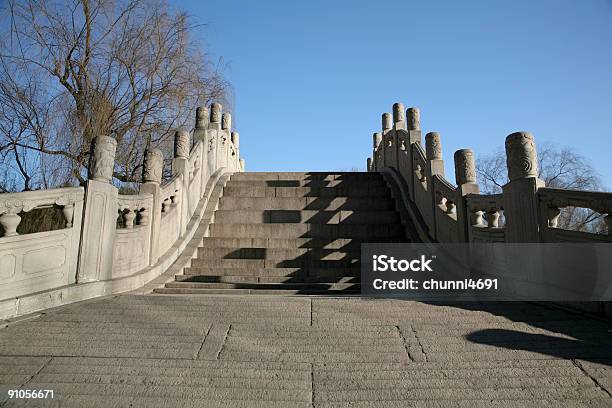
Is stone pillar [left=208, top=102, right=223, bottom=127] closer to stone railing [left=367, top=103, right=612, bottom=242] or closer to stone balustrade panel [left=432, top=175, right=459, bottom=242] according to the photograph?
stone railing [left=367, top=103, right=612, bottom=242]

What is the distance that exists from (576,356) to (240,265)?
4367mm

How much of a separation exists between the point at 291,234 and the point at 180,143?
2.50 meters

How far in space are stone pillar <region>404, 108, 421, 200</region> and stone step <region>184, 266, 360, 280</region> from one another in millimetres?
2585

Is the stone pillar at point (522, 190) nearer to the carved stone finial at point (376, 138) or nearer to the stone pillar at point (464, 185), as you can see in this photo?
the stone pillar at point (464, 185)

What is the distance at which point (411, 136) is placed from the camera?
7754mm

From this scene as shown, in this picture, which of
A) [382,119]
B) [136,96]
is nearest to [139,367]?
[136,96]

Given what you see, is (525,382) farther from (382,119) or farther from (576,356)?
(382,119)

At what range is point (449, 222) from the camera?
5609 mm

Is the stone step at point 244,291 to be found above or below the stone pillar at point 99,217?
below

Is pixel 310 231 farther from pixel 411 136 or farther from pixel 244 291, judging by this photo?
pixel 411 136

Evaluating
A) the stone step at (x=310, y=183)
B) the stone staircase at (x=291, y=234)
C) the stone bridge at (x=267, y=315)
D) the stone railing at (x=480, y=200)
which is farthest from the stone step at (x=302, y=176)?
the stone bridge at (x=267, y=315)

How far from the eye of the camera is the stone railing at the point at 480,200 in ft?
12.6

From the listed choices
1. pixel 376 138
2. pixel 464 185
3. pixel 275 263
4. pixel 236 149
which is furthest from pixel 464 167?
pixel 236 149

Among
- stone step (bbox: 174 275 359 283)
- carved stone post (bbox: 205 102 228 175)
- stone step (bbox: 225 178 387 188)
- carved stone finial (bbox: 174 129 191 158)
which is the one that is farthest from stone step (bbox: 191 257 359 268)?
carved stone post (bbox: 205 102 228 175)
